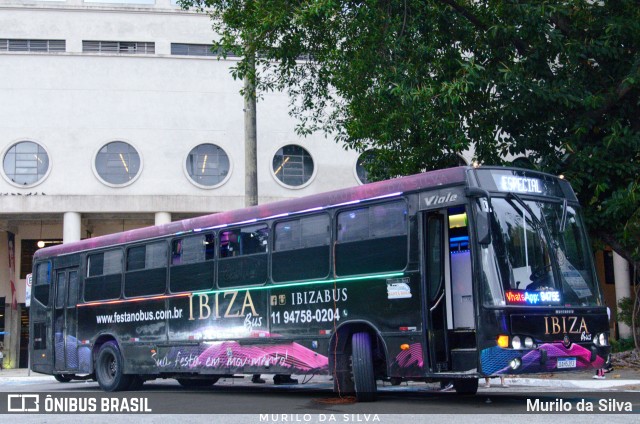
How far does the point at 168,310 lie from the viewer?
16359 mm

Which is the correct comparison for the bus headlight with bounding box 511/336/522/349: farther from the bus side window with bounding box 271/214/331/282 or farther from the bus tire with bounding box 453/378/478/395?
the bus side window with bounding box 271/214/331/282

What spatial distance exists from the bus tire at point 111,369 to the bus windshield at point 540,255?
9.22m

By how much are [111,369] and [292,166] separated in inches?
759

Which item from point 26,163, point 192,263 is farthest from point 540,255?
point 26,163

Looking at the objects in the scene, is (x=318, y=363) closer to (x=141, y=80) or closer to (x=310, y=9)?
(x=310, y=9)

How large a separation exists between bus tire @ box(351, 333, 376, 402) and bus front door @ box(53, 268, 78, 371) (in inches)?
332

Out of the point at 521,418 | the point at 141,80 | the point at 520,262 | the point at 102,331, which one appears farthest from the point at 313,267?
the point at 141,80

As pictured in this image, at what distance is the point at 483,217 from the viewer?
11234 millimetres

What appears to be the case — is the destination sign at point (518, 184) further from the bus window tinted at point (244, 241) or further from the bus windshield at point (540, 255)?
the bus window tinted at point (244, 241)

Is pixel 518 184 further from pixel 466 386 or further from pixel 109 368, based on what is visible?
pixel 109 368

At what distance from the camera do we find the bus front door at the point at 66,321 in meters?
18.7

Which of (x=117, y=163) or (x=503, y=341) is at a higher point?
(x=117, y=163)

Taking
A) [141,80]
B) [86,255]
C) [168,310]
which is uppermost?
[141,80]

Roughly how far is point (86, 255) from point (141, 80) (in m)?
18.5
